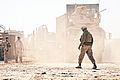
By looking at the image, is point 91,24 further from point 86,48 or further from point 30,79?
point 30,79

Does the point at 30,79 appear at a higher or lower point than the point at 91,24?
lower

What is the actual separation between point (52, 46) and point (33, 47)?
521 centimetres

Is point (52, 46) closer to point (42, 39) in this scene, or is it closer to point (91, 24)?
point (42, 39)

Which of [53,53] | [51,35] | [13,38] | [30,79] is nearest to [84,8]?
[13,38]

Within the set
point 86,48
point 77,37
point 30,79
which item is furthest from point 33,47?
point 30,79

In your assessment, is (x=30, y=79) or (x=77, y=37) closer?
(x=30, y=79)

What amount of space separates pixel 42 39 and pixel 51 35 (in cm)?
165

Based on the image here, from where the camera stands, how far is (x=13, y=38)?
30.2 m

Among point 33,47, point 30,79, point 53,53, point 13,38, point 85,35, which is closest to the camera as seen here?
point 30,79

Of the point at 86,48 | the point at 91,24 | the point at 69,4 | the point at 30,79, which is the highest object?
the point at 69,4

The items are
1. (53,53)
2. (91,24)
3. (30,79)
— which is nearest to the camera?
(30,79)

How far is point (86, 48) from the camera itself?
50.2 feet

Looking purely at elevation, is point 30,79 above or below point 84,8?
below

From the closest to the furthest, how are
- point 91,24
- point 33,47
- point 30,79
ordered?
point 30,79
point 91,24
point 33,47
